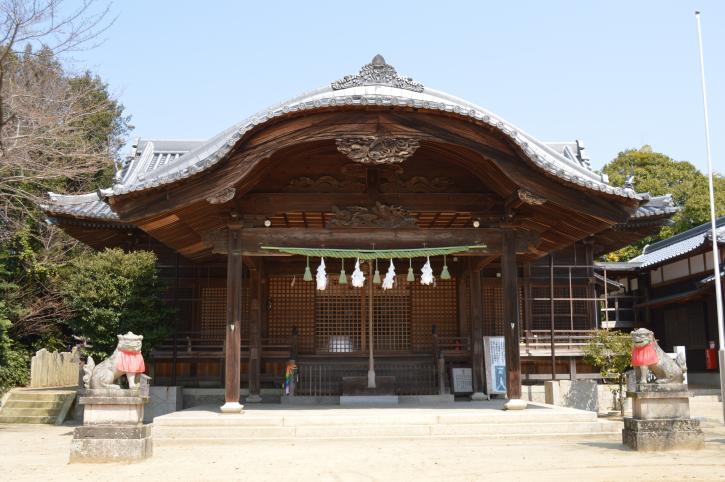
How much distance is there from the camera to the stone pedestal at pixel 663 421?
10.4 m

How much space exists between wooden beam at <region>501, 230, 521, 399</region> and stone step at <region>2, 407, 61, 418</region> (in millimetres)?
11572

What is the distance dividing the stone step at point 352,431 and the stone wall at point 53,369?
13573 mm

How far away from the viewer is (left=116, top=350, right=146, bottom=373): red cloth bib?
10375mm

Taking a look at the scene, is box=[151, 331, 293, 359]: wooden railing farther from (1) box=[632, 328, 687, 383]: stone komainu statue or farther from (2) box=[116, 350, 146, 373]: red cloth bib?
(1) box=[632, 328, 687, 383]: stone komainu statue

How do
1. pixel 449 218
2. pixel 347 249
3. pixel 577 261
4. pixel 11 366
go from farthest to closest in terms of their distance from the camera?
pixel 11 366
pixel 577 261
pixel 449 218
pixel 347 249

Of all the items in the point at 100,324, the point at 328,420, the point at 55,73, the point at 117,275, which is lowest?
the point at 328,420

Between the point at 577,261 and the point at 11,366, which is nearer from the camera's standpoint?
the point at 577,261

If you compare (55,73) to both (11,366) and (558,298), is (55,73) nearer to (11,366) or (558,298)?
(11,366)

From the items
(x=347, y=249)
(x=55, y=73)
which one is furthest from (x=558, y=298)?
(x=55, y=73)

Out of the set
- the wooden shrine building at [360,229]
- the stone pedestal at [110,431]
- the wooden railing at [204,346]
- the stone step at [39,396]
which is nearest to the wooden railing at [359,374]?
the wooden shrine building at [360,229]

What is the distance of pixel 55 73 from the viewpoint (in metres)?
21.5

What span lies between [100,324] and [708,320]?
20713mm

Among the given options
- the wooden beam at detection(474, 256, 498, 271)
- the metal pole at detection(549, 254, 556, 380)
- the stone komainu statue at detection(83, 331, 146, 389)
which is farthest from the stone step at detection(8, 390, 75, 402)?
the metal pole at detection(549, 254, 556, 380)

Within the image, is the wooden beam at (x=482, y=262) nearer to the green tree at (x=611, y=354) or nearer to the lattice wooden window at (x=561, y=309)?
the lattice wooden window at (x=561, y=309)
